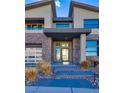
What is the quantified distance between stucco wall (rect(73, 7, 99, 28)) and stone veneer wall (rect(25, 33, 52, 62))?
4.39 m

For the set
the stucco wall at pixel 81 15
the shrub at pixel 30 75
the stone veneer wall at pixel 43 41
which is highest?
the stucco wall at pixel 81 15

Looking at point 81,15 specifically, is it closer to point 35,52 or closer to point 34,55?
point 35,52

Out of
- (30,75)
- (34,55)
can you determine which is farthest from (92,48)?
(30,75)

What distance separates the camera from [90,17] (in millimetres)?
21891

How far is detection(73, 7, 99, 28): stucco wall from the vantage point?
2172 cm

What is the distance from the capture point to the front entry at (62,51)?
2366cm

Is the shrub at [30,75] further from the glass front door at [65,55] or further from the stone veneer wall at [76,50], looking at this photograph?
the glass front door at [65,55]

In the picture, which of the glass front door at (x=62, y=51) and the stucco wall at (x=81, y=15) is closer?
the stucco wall at (x=81, y=15)

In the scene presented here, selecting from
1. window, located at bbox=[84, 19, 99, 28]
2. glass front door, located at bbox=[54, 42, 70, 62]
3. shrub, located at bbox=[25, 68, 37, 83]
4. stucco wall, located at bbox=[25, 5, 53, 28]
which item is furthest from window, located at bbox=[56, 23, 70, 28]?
shrub, located at bbox=[25, 68, 37, 83]

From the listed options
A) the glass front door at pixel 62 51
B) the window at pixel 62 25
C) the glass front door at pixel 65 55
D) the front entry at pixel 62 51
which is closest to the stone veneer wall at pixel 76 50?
the front entry at pixel 62 51

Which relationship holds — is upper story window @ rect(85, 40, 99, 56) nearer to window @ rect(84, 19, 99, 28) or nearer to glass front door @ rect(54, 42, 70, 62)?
window @ rect(84, 19, 99, 28)
